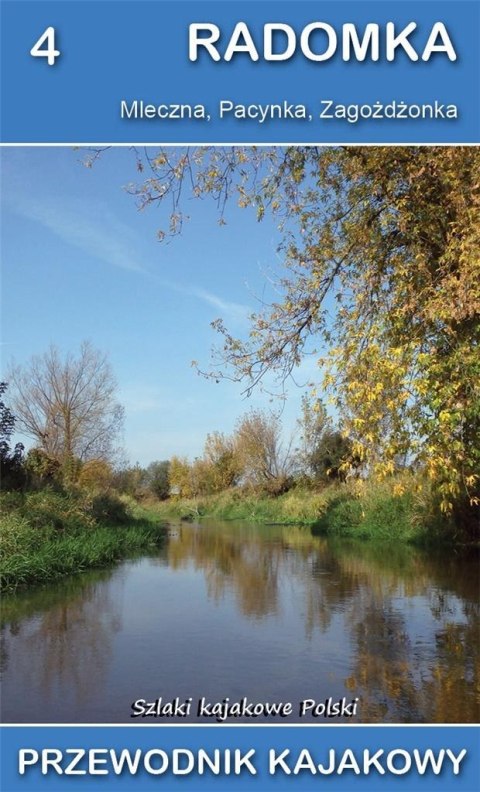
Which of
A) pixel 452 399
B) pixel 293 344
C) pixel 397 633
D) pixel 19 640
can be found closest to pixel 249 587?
pixel 397 633

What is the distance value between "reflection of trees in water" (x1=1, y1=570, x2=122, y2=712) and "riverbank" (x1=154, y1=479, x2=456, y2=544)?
3.14m

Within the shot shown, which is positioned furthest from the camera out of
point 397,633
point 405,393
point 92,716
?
point 397,633

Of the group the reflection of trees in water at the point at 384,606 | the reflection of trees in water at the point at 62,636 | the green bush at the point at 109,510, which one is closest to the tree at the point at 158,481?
the green bush at the point at 109,510

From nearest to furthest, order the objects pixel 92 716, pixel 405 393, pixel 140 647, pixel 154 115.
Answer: pixel 154 115, pixel 92 716, pixel 405 393, pixel 140 647

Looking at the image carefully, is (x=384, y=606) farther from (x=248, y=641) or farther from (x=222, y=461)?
(x=222, y=461)

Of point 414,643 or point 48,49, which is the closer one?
point 48,49

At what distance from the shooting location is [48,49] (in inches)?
182

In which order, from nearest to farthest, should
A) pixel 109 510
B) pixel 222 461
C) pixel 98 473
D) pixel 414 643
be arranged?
pixel 414 643, pixel 109 510, pixel 98 473, pixel 222 461

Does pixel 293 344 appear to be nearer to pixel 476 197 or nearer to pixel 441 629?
pixel 476 197

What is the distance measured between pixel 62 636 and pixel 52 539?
5.92 m

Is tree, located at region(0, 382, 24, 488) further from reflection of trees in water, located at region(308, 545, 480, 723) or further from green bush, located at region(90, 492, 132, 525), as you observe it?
reflection of trees in water, located at region(308, 545, 480, 723)

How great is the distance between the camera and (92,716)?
5.11m

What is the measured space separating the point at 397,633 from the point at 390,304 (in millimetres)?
3748

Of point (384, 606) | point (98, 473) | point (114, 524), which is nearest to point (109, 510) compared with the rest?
point (114, 524)
